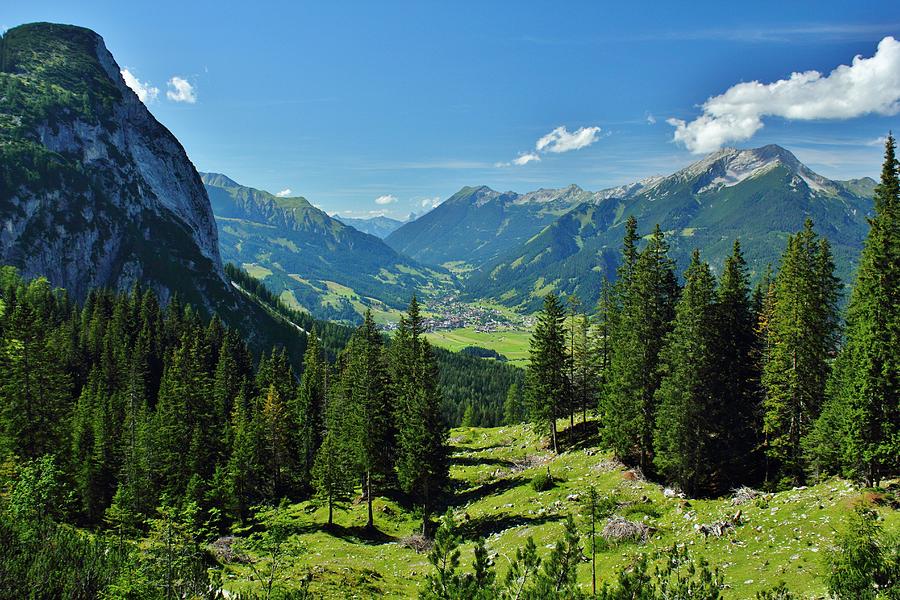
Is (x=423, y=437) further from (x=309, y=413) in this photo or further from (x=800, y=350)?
(x=800, y=350)

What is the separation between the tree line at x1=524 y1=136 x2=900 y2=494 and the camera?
28.0 meters

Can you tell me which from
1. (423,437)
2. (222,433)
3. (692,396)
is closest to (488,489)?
(423,437)

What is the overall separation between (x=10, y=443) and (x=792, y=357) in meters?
62.7

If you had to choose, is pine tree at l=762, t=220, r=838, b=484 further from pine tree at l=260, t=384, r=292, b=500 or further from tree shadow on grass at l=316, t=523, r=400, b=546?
pine tree at l=260, t=384, r=292, b=500

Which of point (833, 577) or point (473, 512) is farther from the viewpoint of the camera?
point (473, 512)

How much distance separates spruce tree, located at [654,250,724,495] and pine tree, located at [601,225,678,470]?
393 centimetres

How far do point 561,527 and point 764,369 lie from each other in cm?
1947

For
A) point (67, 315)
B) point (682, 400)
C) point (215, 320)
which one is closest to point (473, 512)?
point (682, 400)

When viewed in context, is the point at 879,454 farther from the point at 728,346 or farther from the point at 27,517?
the point at 27,517

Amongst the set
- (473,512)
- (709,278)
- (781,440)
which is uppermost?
(709,278)

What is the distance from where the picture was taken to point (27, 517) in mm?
21391

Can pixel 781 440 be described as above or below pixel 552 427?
above

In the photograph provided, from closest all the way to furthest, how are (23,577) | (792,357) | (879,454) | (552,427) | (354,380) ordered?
(23,577) → (879,454) → (792,357) → (354,380) → (552,427)

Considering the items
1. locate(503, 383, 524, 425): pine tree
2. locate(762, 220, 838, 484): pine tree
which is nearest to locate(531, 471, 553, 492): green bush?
locate(762, 220, 838, 484): pine tree
